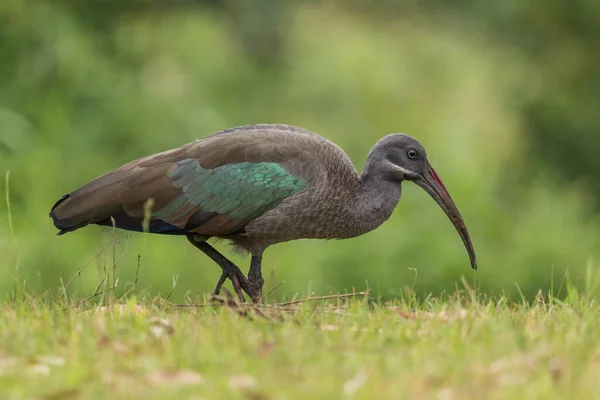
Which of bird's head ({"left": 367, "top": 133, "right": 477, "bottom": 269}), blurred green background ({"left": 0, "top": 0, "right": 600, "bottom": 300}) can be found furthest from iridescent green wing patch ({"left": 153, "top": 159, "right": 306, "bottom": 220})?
blurred green background ({"left": 0, "top": 0, "right": 600, "bottom": 300})

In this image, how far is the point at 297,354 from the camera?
435 cm

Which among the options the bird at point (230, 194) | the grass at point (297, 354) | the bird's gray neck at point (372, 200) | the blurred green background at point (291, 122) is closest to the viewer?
the grass at point (297, 354)

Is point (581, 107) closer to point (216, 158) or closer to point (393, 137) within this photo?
point (393, 137)

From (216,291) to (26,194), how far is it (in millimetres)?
6695

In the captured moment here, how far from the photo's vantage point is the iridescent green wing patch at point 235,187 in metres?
6.78

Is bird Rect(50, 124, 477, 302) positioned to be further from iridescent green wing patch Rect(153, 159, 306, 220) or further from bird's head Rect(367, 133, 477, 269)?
bird's head Rect(367, 133, 477, 269)

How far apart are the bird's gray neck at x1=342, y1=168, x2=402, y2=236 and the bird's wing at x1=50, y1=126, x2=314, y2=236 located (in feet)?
1.69

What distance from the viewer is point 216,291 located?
676 centimetres

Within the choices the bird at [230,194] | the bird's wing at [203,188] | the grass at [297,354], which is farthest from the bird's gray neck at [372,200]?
the grass at [297,354]

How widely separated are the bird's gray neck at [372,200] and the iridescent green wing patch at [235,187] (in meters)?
0.56

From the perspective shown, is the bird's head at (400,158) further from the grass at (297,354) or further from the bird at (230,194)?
the grass at (297,354)

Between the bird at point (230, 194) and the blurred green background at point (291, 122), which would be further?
the blurred green background at point (291, 122)

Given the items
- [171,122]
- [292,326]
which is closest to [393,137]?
[292,326]

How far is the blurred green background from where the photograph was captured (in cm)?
1244
